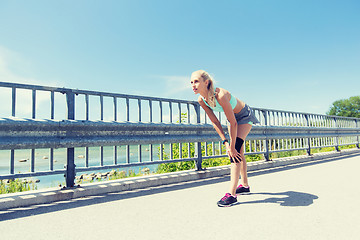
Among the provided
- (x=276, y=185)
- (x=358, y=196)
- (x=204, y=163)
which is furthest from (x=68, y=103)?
(x=204, y=163)

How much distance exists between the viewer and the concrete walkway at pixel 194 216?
2.21 metres

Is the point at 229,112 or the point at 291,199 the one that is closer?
the point at 229,112

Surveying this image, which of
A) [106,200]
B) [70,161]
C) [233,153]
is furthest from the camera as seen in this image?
[70,161]

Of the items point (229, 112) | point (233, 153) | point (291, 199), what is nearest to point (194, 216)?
point (233, 153)

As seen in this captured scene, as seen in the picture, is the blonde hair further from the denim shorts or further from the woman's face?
the denim shorts

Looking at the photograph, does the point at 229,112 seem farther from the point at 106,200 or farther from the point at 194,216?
the point at 106,200

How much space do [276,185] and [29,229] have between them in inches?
141

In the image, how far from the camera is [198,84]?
312 cm

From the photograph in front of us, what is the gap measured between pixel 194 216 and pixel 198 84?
1481 mm

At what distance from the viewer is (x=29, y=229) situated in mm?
2457

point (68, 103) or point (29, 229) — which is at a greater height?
point (68, 103)

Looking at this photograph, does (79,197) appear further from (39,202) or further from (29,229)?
(29,229)

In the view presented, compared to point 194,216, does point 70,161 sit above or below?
above

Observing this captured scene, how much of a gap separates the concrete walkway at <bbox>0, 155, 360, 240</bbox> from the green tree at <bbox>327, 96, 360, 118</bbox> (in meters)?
76.9
